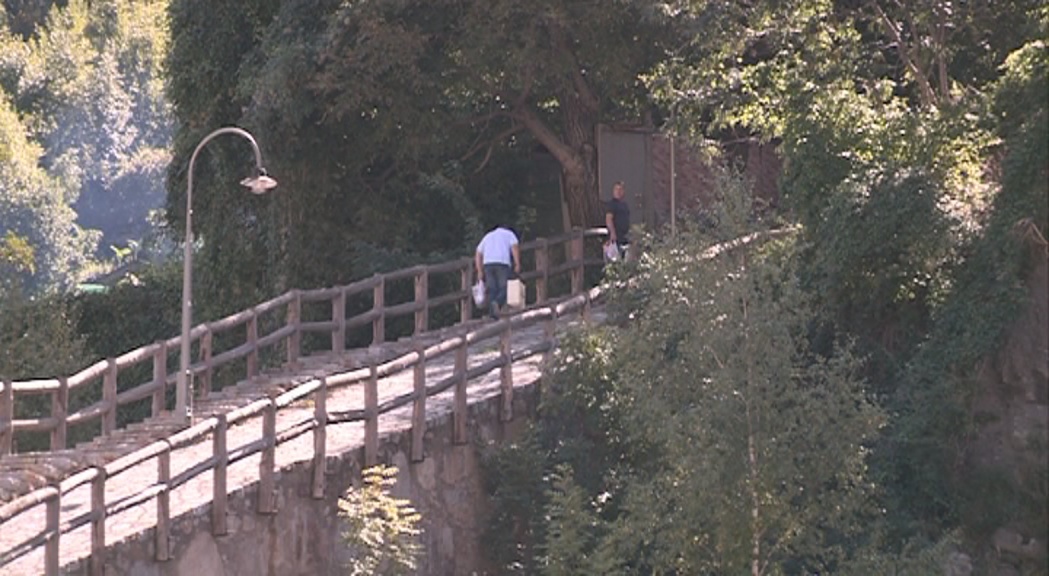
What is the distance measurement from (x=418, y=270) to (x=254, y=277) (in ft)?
25.8

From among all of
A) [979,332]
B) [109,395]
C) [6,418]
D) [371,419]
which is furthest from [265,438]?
[979,332]

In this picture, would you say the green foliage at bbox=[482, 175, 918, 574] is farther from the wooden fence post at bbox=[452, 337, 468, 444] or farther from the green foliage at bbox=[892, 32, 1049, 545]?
the wooden fence post at bbox=[452, 337, 468, 444]

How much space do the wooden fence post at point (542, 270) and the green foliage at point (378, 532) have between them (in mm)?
10096

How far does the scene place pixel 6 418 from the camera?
20.5m

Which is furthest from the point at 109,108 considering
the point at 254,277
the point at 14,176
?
the point at 254,277

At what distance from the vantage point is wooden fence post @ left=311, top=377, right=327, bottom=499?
19.3 metres

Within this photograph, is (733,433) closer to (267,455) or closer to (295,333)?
(267,455)

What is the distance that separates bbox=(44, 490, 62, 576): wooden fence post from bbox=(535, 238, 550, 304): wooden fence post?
43.9ft

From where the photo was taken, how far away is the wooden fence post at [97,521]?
16422mm

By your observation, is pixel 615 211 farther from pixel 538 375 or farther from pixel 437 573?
pixel 437 573

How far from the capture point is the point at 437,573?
66.9 ft

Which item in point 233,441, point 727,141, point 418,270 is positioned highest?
point 727,141

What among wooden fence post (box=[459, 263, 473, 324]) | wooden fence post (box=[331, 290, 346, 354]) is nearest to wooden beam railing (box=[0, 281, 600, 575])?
wooden fence post (box=[331, 290, 346, 354])

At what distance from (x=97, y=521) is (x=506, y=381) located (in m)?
6.58
